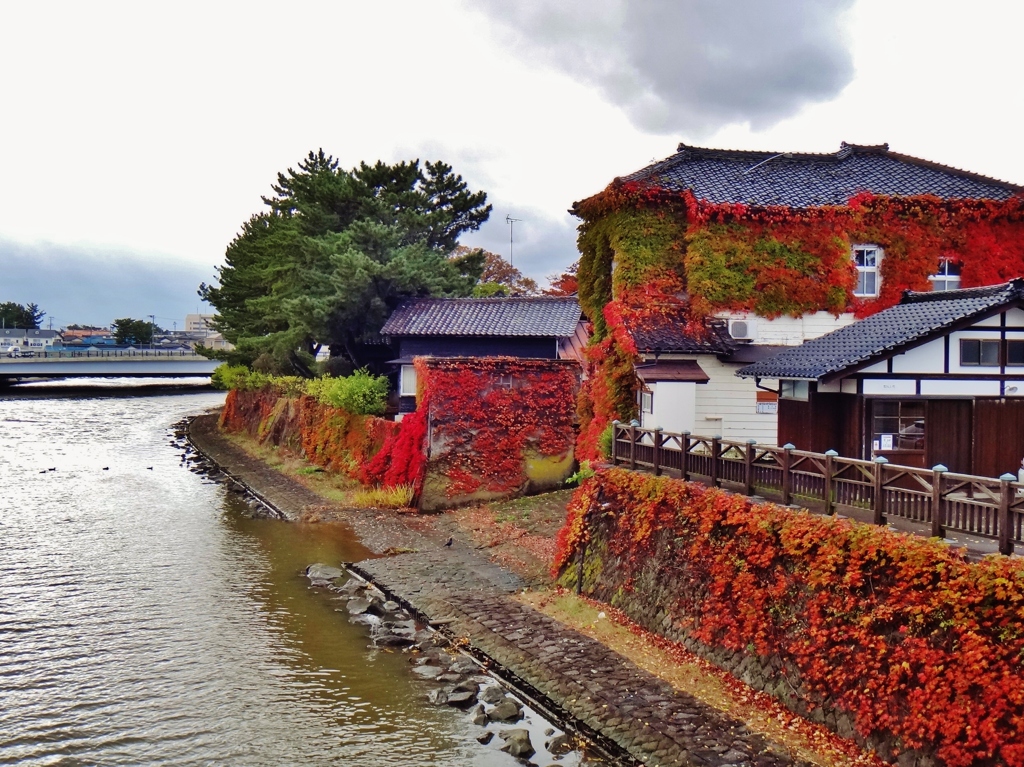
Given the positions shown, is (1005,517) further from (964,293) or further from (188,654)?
(188,654)

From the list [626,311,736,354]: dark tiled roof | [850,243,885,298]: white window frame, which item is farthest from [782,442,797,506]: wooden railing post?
[850,243,885,298]: white window frame

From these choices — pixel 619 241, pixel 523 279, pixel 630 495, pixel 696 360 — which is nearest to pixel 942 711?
pixel 630 495

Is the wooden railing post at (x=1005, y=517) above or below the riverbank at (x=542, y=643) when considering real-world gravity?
above

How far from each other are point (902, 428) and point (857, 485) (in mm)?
5219

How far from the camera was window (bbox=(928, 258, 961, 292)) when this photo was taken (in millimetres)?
23984

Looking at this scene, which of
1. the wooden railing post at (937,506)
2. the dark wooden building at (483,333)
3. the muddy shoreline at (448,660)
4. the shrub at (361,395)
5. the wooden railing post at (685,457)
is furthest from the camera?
the dark wooden building at (483,333)

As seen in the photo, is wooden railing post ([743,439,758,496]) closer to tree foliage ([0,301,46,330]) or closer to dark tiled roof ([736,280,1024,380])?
dark tiled roof ([736,280,1024,380])

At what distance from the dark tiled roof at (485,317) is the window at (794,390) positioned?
1834 centimetres

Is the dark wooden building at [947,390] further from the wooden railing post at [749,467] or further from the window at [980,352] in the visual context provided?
the wooden railing post at [749,467]

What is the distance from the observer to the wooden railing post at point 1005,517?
9867 millimetres

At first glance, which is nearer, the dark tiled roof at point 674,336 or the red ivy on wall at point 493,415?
the dark tiled roof at point 674,336

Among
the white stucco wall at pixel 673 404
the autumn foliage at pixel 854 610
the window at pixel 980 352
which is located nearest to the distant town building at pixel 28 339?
the white stucco wall at pixel 673 404

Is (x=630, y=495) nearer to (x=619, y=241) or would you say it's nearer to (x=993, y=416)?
(x=993, y=416)

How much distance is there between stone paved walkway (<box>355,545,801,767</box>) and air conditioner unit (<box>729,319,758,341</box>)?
9.50 metres
